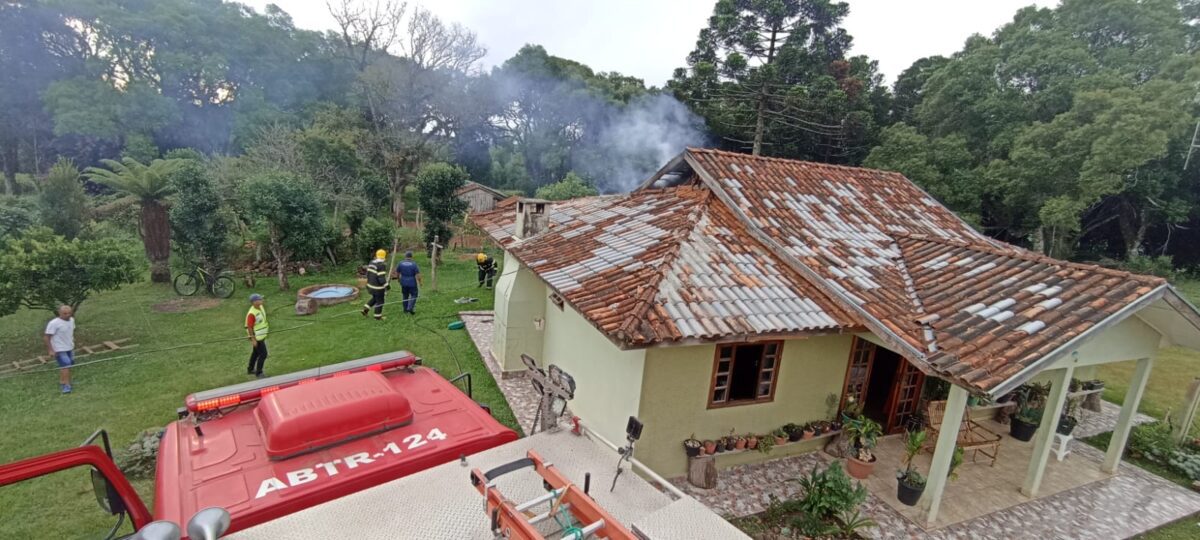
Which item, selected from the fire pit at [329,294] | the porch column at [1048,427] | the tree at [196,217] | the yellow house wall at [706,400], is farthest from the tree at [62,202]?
the porch column at [1048,427]

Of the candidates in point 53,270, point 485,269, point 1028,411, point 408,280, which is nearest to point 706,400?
point 1028,411

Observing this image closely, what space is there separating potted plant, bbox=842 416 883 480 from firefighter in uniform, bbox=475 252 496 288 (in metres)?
12.8

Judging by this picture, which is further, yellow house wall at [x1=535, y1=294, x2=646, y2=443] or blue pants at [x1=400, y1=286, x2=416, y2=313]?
blue pants at [x1=400, y1=286, x2=416, y2=313]

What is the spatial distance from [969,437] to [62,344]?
16.0 metres

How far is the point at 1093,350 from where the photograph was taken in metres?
6.79

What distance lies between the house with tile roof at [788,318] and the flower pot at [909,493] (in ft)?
0.72

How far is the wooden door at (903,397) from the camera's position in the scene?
28.3 feet

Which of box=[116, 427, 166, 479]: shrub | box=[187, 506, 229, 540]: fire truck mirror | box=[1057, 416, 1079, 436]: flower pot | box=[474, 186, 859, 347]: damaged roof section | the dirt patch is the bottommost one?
the dirt patch

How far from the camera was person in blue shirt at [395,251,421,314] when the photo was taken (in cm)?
1342

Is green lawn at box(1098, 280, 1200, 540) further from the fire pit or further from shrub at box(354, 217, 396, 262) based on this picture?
shrub at box(354, 217, 396, 262)

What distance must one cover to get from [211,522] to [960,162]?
3377cm

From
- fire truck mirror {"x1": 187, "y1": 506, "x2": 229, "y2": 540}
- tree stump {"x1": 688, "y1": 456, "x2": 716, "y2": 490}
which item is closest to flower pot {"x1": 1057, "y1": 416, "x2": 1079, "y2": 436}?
tree stump {"x1": 688, "y1": 456, "x2": 716, "y2": 490}

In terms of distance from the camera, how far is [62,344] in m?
8.94

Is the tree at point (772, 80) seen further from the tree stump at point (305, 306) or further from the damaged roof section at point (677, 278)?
the tree stump at point (305, 306)
